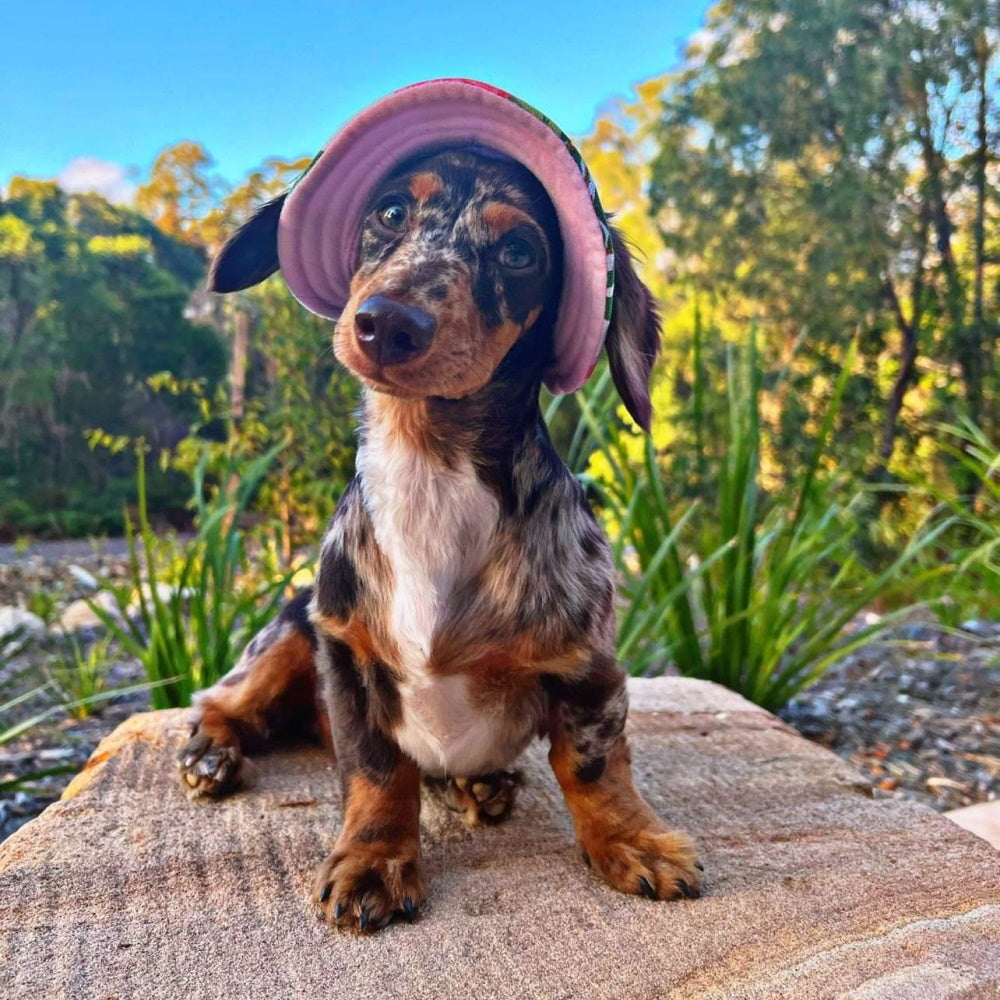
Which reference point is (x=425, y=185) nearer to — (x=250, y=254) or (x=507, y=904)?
(x=250, y=254)

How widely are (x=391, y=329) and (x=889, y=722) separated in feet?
9.19

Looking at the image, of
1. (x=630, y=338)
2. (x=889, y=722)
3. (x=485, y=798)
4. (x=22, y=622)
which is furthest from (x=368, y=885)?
(x=22, y=622)

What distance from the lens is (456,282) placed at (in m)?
1.35

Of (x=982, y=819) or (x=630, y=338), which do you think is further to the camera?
(x=982, y=819)

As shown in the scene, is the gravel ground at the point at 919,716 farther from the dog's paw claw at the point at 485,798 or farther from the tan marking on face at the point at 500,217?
the tan marking on face at the point at 500,217

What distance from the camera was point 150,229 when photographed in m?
6.56

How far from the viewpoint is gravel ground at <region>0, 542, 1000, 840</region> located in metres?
2.71

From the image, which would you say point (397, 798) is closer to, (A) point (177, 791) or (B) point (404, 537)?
(B) point (404, 537)

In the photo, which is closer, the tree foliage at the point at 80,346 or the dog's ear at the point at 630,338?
the dog's ear at the point at 630,338

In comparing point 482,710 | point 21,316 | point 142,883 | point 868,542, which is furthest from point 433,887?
point 868,542

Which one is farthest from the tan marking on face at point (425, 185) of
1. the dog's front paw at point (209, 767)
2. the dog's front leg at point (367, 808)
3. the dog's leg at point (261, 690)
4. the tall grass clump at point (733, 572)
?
the tall grass clump at point (733, 572)

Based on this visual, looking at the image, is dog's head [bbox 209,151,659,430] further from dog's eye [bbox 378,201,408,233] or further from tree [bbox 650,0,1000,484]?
tree [bbox 650,0,1000,484]

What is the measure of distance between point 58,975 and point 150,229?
6285 mm

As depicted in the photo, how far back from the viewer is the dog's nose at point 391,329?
1.24m
